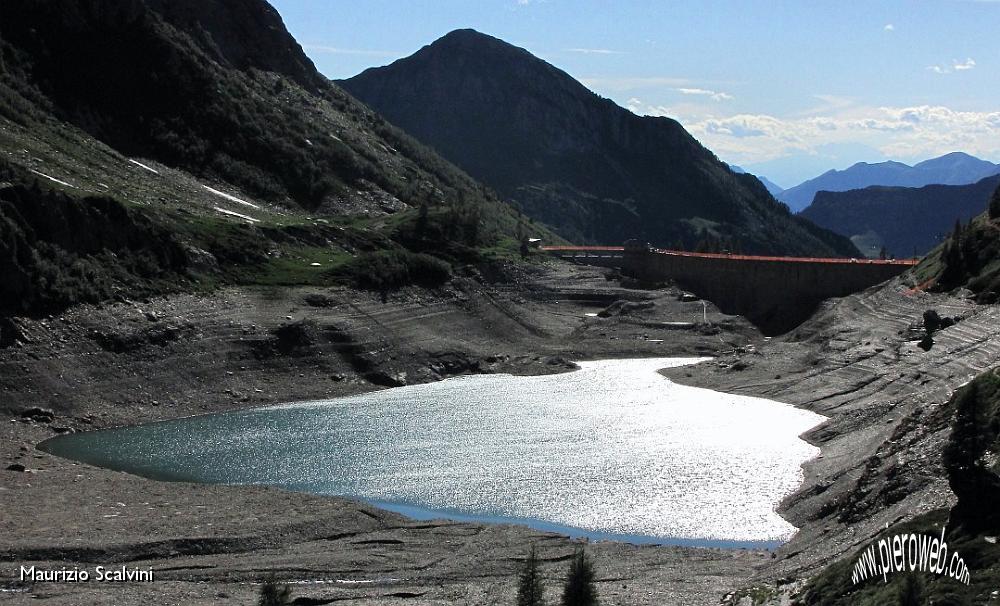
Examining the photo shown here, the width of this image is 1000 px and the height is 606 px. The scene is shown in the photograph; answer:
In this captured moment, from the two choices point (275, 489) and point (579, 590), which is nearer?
point (579, 590)

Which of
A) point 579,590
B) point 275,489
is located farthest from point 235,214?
point 579,590

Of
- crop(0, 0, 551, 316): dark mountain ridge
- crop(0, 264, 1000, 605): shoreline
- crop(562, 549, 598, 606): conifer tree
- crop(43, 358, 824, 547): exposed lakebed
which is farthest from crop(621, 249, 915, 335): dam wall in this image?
crop(562, 549, 598, 606): conifer tree

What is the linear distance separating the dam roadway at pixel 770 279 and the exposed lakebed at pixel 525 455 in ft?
126

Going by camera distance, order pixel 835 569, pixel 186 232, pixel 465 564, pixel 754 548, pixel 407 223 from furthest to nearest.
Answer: pixel 407 223, pixel 186 232, pixel 754 548, pixel 465 564, pixel 835 569

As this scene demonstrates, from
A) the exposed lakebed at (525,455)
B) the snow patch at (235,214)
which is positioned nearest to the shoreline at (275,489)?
the exposed lakebed at (525,455)

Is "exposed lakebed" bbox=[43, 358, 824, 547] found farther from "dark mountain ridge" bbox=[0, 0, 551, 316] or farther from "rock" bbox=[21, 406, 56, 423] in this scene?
"dark mountain ridge" bbox=[0, 0, 551, 316]

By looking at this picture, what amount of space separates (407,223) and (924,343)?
76421mm

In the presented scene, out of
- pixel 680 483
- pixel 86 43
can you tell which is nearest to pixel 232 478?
pixel 680 483

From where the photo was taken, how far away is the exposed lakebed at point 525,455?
54.8 m

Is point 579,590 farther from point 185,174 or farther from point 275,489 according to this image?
point 185,174

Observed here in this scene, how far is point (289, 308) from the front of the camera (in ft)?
332

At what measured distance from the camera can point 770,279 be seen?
438 feet

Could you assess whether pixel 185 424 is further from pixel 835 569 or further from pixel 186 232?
pixel 835 569

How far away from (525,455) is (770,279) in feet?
243
